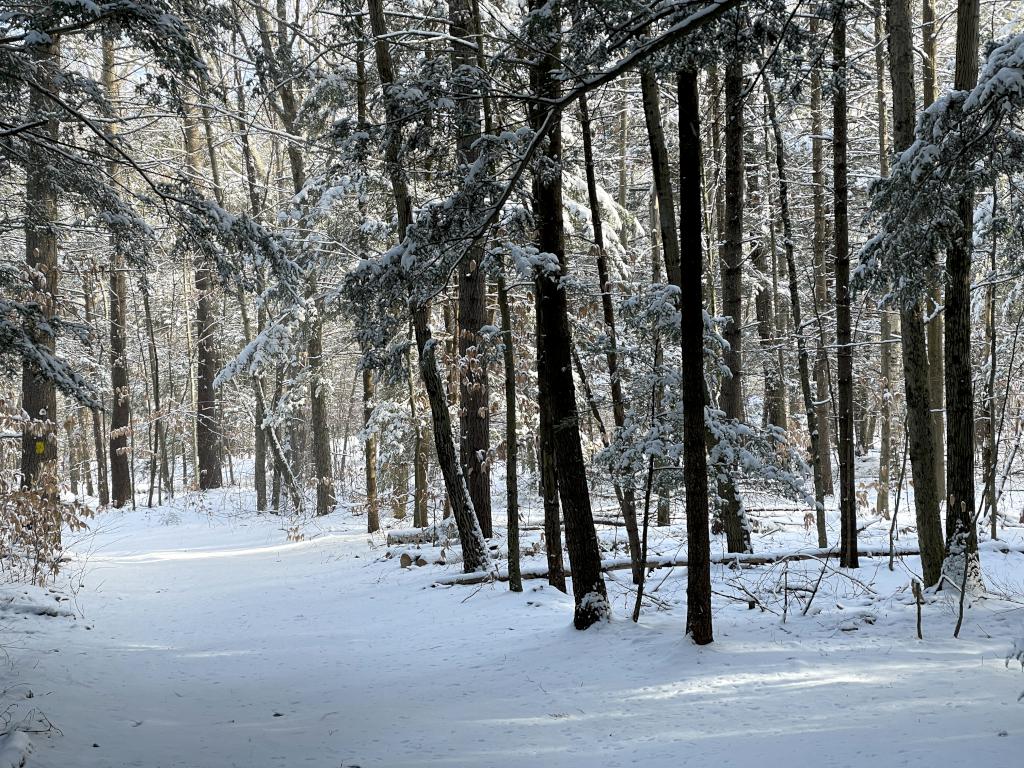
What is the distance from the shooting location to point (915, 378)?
7.70 meters

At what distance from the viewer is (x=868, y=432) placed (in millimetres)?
30594

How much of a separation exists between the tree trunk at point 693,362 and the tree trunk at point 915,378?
290 cm

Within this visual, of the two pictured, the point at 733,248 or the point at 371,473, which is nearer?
the point at 733,248

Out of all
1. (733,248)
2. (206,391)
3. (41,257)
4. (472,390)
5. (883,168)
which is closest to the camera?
(733,248)

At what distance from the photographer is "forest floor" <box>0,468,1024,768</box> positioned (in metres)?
4.61

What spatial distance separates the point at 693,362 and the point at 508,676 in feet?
10.4

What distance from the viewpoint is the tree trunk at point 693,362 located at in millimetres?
6047

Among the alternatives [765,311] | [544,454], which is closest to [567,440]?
[544,454]

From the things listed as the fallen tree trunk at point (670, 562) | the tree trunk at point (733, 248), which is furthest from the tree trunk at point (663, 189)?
the tree trunk at point (733, 248)

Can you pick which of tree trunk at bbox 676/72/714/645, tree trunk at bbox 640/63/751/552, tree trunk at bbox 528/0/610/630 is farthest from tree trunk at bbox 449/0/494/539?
tree trunk at bbox 676/72/714/645

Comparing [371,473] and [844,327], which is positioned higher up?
[844,327]

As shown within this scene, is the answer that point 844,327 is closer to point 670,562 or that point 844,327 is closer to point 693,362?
point 670,562

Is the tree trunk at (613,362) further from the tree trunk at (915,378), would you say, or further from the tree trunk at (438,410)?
the tree trunk at (915,378)

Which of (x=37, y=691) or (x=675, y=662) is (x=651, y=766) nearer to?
(x=675, y=662)
